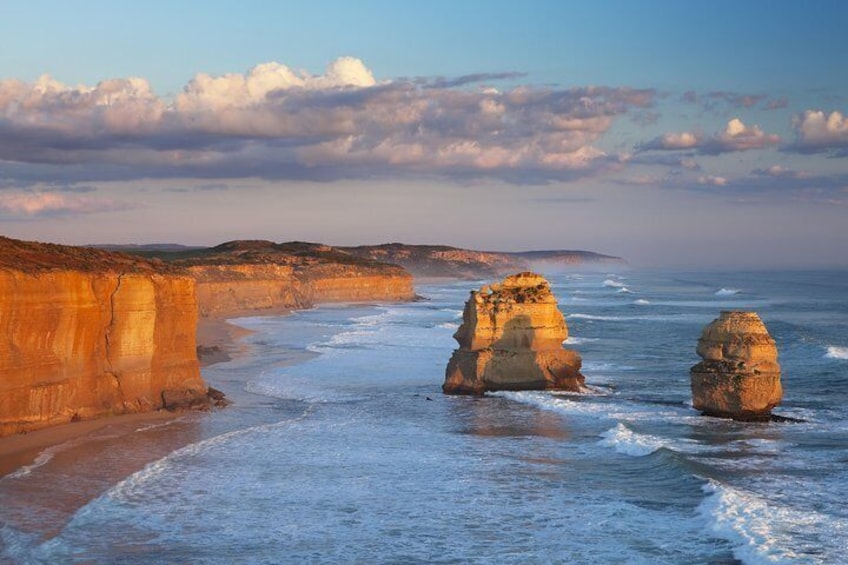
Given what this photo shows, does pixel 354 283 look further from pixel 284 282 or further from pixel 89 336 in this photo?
pixel 89 336

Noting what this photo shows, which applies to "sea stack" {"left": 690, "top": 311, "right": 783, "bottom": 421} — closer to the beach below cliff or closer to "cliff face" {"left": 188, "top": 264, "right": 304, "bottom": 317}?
the beach below cliff

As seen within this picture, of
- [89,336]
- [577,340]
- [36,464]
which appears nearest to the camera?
[36,464]

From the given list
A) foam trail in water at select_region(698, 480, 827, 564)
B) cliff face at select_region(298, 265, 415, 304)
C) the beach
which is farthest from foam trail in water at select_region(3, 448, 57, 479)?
cliff face at select_region(298, 265, 415, 304)

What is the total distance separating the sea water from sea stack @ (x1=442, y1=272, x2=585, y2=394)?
0.92 metres

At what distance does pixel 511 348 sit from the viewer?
34.2 metres

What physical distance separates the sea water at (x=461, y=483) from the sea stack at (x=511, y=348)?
917mm

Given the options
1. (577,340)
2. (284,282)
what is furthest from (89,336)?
(284,282)

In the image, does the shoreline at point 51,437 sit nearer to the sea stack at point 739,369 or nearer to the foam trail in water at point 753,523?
the foam trail in water at point 753,523

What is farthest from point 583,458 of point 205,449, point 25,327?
point 25,327

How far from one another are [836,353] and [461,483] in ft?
101

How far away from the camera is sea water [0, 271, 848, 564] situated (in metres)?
16.8

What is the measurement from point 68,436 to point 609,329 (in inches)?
1738

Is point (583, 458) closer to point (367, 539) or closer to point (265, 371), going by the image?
point (367, 539)

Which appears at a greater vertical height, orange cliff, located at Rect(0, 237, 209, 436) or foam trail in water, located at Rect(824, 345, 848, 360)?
orange cliff, located at Rect(0, 237, 209, 436)
